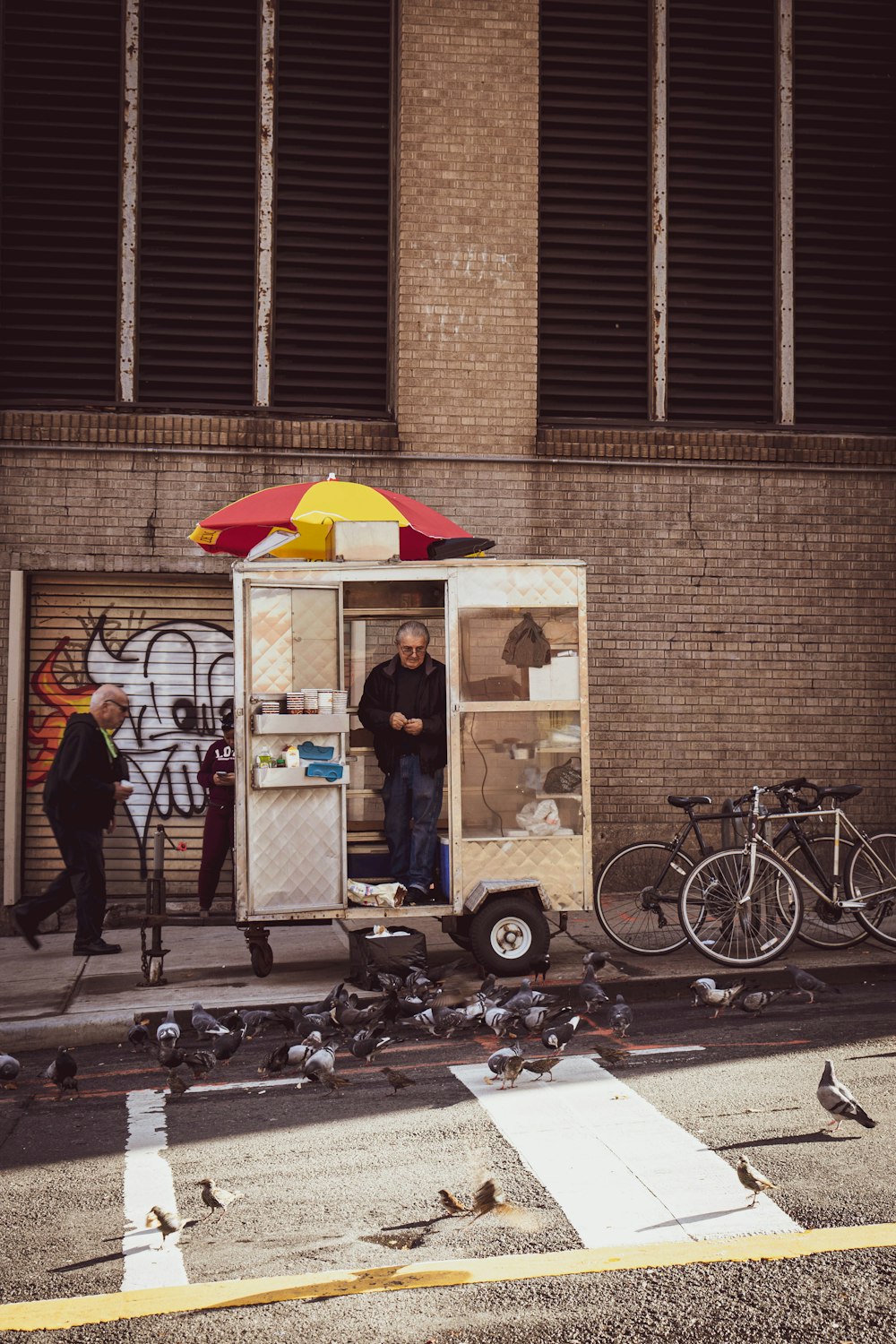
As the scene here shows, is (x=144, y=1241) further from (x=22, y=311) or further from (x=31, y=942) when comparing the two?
(x=22, y=311)

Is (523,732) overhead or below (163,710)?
below

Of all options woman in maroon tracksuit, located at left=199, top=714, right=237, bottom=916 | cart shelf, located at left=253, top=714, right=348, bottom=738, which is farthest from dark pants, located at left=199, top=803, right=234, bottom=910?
cart shelf, located at left=253, top=714, right=348, bottom=738

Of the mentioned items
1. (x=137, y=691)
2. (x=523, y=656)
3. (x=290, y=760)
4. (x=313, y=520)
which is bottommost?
(x=290, y=760)

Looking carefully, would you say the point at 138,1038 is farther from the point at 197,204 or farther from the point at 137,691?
the point at 197,204

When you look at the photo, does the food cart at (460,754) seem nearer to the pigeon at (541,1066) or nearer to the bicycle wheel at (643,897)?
the bicycle wheel at (643,897)

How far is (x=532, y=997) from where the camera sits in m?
6.63

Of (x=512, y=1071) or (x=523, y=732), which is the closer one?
(x=512, y=1071)

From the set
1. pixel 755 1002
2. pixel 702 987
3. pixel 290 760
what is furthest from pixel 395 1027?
pixel 755 1002

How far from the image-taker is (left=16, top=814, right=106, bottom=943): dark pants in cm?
915

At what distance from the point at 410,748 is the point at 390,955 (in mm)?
1431

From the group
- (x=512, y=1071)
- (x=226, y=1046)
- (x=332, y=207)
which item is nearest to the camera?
(x=512, y=1071)

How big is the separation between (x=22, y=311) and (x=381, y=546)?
5144 mm

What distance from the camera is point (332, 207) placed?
11547mm

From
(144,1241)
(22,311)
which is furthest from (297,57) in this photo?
(144,1241)
